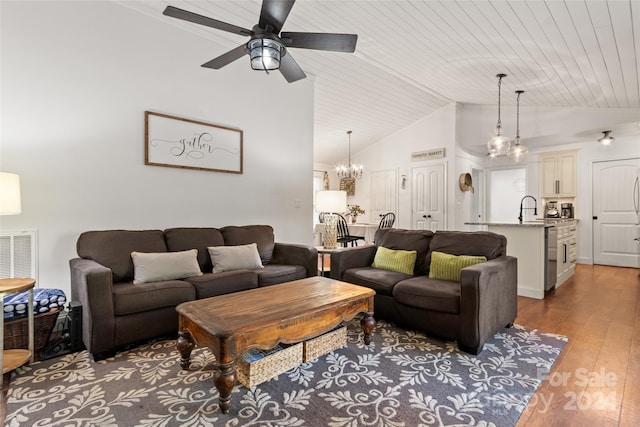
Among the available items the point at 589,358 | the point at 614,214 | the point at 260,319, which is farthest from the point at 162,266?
the point at 614,214

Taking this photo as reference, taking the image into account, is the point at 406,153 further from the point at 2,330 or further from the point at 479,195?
the point at 2,330

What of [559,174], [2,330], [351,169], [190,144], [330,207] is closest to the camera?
[2,330]

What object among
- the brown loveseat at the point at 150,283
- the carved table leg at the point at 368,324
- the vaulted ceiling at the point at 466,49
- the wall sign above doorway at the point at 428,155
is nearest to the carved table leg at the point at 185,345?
the brown loveseat at the point at 150,283

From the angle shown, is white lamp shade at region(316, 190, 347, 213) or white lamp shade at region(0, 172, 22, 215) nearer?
white lamp shade at region(0, 172, 22, 215)

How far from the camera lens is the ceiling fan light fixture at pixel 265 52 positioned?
2.10 metres

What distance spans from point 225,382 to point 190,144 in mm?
2757

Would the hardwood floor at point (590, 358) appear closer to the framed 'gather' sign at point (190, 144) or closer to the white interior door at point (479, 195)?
the white interior door at point (479, 195)

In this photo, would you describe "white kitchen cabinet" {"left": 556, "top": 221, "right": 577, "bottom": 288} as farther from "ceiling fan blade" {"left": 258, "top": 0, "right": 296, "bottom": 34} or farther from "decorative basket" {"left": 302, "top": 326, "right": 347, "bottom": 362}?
"ceiling fan blade" {"left": 258, "top": 0, "right": 296, "bottom": 34}

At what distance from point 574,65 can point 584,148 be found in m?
3.86

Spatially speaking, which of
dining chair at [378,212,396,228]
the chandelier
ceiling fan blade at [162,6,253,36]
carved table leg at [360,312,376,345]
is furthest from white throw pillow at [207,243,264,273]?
dining chair at [378,212,396,228]

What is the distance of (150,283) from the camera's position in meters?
2.57

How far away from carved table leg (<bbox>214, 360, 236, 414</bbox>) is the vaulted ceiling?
10.6ft

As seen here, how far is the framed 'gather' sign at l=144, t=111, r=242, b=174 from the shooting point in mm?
3377

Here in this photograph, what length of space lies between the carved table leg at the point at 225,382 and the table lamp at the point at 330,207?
257cm
